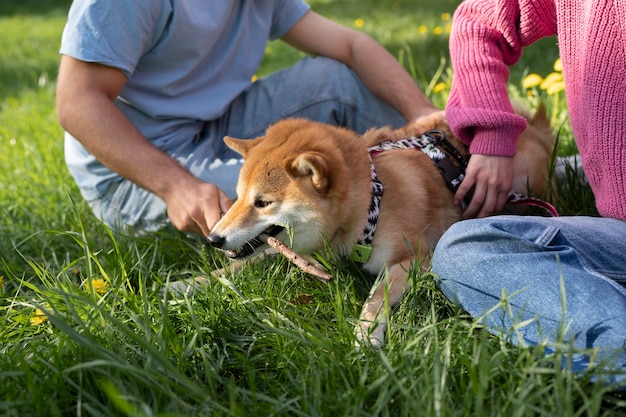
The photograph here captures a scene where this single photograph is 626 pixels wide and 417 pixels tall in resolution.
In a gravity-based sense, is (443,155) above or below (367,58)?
below

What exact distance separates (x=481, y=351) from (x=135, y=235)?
1826 millimetres

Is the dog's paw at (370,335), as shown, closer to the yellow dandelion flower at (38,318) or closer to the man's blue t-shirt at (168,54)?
the yellow dandelion flower at (38,318)

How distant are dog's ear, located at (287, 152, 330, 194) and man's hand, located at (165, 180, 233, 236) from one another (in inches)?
13.9

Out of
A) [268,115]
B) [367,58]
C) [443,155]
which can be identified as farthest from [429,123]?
[268,115]

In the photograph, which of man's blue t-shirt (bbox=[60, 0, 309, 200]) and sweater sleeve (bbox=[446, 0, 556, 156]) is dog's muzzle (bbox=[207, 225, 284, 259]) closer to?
sweater sleeve (bbox=[446, 0, 556, 156])

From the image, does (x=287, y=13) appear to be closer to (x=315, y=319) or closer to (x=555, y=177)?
(x=555, y=177)

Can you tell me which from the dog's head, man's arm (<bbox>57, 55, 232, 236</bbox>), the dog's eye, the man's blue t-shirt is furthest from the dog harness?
the man's blue t-shirt

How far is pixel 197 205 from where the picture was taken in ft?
7.98

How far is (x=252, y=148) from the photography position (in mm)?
2482

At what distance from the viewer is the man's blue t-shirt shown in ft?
8.54

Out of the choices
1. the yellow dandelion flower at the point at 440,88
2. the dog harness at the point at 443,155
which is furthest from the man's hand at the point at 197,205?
the yellow dandelion flower at the point at 440,88

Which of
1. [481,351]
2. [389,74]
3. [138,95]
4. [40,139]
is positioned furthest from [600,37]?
[40,139]

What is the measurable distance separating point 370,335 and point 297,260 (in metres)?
0.36

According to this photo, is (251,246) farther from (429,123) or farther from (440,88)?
(440,88)
